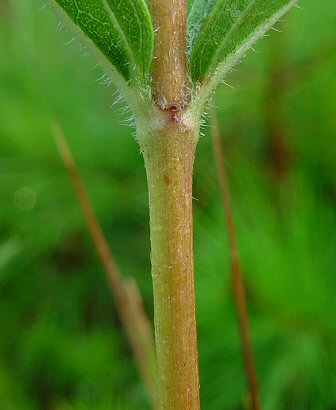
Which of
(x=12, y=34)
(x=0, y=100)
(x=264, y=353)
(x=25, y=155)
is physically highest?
(x=12, y=34)

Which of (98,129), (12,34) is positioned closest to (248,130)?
(98,129)

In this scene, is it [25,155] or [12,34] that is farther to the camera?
[12,34]

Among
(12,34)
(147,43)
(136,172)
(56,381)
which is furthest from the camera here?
(12,34)

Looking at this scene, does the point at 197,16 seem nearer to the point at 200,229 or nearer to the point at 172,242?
the point at 172,242

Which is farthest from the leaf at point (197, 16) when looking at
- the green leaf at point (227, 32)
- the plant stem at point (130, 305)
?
the plant stem at point (130, 305)

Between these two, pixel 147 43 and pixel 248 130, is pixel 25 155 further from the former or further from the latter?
pixel 147 43

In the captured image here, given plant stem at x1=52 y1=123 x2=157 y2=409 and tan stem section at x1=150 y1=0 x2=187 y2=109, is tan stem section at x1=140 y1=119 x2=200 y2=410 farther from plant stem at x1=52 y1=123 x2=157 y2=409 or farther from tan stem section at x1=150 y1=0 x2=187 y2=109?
plant stem at x1=52 y1=123 x2=157 y2=409

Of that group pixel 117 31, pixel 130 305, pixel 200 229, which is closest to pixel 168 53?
pixel 117 31
